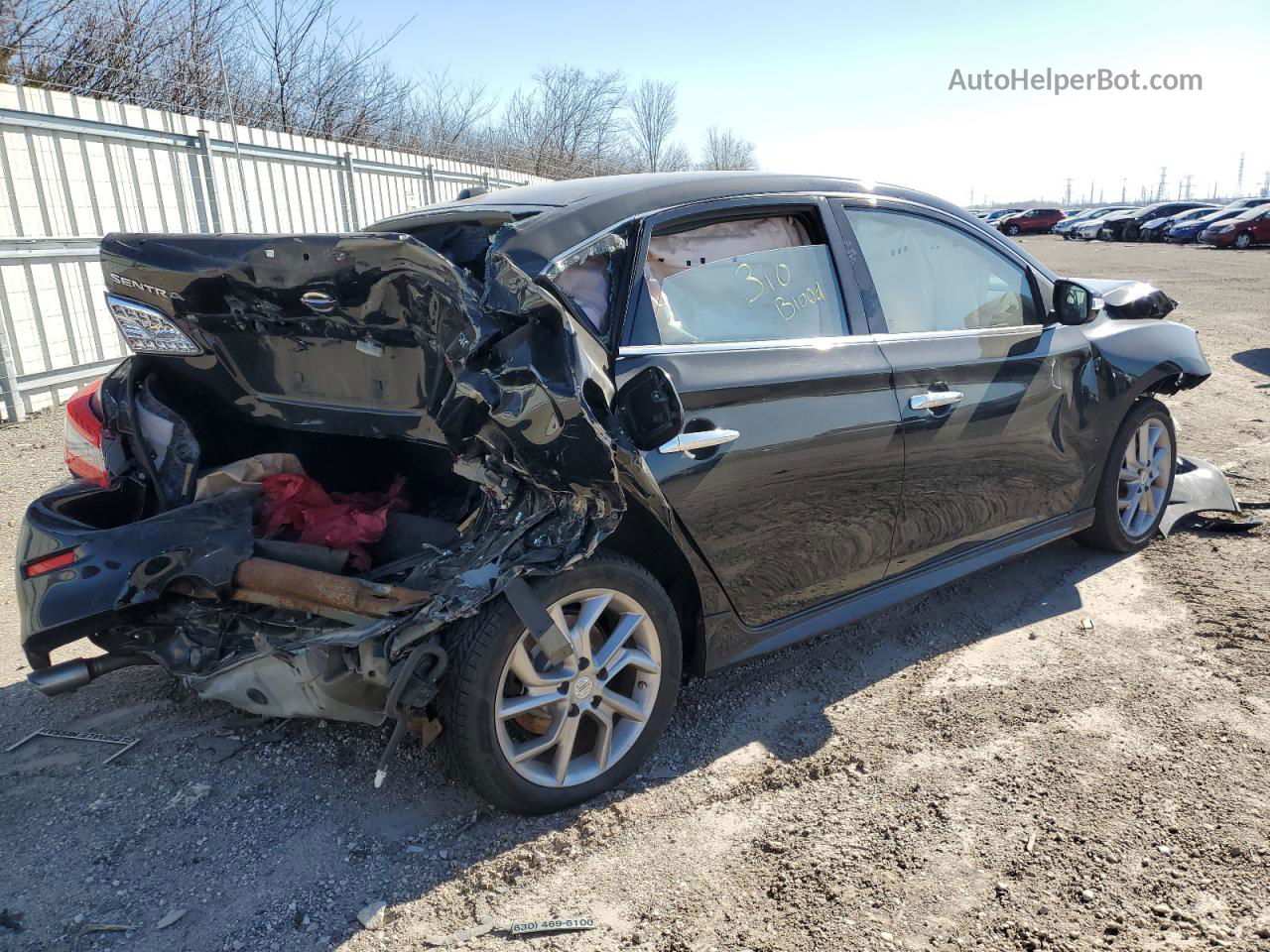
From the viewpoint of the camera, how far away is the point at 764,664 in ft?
11.9

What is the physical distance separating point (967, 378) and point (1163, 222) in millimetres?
45202

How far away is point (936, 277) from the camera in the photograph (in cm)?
365

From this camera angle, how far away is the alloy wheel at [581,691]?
2588 mm

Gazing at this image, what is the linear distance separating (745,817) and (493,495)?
3.92 feet

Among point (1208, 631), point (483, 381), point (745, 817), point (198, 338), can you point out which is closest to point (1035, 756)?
point (745, 817)

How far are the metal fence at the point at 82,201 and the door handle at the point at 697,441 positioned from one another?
246 inches

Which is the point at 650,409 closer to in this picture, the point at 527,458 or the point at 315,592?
the point at 527,458

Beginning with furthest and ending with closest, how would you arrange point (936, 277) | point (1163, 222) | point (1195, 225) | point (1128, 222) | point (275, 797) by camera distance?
point (1128, 222), point (1163, 222), point (1195, 225), point (936, 277), point (275, 797)

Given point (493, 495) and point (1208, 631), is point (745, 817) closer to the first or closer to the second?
point (493, 495)

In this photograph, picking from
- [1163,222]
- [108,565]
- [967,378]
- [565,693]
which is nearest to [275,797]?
[108,565]

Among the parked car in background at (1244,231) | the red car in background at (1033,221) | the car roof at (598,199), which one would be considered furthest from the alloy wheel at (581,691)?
the red car in background at (1033,221)

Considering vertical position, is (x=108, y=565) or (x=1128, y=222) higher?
(x=108, y=565)

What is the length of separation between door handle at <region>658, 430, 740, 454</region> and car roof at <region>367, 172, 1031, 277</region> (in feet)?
2.02

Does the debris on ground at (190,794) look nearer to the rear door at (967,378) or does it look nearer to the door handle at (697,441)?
the door handle at (697,441)
